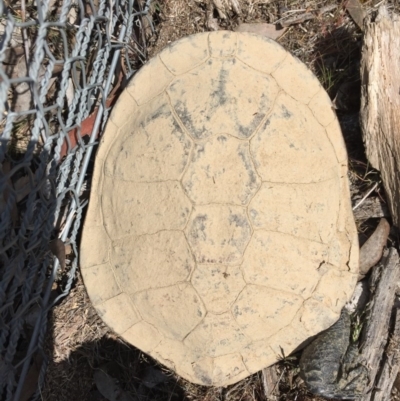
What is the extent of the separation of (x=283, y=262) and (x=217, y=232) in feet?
1.34

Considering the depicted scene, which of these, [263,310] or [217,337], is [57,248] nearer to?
[217,337]

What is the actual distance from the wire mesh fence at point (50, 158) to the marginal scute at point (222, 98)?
612 millimetres

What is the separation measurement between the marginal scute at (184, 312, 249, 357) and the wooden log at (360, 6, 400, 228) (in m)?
1.27

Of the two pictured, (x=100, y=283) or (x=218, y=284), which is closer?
(x=218, y=284)

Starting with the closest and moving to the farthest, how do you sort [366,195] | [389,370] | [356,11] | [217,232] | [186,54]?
1. [217,232]
2. [186,54]
3. [389,370]
4. [366,195]
5. [356,11]

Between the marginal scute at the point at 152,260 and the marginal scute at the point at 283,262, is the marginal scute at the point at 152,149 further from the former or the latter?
the marginal scute at the point at 283,262

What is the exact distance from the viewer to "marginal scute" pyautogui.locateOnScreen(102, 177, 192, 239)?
2.28 m

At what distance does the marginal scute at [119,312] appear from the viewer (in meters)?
2.55

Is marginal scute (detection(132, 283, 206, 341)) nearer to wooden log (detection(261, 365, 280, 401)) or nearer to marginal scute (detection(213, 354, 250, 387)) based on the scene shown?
marginal scute (detection(213, 354, 250, 387))

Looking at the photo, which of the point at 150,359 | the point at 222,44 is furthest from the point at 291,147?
the point at 150,359

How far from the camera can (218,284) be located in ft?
7.45

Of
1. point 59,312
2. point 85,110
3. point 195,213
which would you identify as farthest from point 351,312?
point 85,110

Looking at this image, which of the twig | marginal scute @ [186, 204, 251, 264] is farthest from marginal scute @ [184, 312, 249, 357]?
the twig

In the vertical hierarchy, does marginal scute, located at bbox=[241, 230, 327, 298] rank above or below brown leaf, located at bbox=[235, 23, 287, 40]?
below
